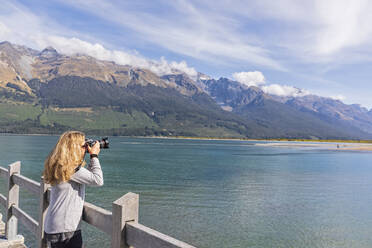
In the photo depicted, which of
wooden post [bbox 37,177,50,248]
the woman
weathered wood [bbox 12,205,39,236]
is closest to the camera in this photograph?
the woman

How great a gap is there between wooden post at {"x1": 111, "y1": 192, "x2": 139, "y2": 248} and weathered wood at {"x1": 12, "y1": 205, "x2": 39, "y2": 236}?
3.44m

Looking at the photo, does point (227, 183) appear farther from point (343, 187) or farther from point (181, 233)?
point (181, 233)

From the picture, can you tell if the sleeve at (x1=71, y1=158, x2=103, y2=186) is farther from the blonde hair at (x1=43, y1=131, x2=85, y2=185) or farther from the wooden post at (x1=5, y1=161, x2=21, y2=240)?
the wooden post at (x1=5, y1=161, x2=21, y2=240)

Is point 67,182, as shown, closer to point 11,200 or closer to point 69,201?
point 69,201

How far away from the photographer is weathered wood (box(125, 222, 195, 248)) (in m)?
3.82

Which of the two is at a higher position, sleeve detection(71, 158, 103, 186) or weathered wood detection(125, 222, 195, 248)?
sleeve detection(71, 158, 103, 186)

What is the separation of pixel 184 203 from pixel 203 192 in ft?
22.7

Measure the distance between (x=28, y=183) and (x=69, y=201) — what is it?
2.99 meters

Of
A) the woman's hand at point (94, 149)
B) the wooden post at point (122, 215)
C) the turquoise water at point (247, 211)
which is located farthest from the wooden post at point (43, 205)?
the turquoise water at point (247, 211)

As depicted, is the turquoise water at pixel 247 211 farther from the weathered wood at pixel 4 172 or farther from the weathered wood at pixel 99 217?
the weathered wood at pixel 99 217

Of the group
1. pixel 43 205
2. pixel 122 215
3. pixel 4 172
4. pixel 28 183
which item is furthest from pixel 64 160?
pixel 4 172

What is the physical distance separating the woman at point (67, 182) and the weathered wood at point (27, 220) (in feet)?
7.74

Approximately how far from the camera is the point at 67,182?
5086mm

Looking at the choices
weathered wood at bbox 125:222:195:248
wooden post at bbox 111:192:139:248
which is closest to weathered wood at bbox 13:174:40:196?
wooden post at bbox 111:192:139:248
